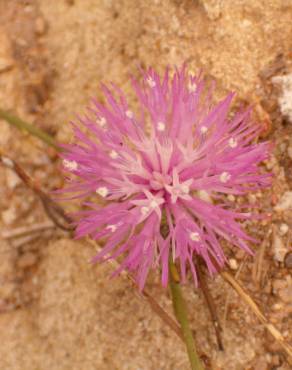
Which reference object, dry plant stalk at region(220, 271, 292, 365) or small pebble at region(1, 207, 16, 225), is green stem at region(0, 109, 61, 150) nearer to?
small pebble at region(1, 207, 16, 225)

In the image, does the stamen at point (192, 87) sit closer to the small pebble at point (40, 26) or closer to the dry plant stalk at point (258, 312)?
the dry plant stalk at point (258, 312)

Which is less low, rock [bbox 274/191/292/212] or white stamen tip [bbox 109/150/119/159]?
white stamen tip [bbox 109/150/119/159]

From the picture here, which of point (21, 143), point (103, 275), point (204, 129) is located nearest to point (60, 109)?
point (21, 143)

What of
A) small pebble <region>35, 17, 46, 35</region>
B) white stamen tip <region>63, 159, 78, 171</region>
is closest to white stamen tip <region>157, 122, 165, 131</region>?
white stamen tip <region>63, 159, 78, 171</region>

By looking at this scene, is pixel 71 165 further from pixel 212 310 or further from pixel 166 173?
pixel 212 310

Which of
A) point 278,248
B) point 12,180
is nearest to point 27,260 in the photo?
point 12,180

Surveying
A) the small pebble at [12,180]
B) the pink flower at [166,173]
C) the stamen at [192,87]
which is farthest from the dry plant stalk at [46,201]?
the stamen at [192,87]
